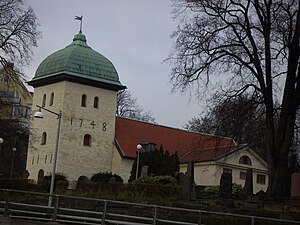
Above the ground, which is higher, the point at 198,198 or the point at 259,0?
the point at 259,0

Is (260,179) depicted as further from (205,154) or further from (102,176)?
(102,176)

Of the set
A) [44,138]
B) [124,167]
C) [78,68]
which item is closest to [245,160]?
[124,167]

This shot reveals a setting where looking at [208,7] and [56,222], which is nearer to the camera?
[56,222]

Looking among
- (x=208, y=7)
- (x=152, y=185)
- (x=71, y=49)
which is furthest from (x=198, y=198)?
(x=71, y=49)

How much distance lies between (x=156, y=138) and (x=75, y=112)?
32.6 ft

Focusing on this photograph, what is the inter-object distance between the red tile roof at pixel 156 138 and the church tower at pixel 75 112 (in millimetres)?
1665

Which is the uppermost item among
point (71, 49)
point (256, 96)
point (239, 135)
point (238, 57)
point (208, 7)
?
point (71, 49)

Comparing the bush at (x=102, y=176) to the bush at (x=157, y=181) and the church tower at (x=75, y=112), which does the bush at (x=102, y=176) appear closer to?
the church tower at (x=75, y=112)

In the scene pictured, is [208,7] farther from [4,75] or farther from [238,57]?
[4,75]

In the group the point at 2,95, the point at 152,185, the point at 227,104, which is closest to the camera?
the point at 227,104

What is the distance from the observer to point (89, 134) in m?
60.4

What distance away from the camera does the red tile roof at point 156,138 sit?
60.5 meters

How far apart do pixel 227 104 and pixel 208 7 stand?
548 centimetres

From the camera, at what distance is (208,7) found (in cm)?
3309
